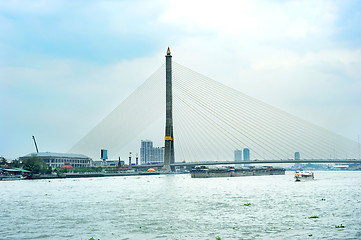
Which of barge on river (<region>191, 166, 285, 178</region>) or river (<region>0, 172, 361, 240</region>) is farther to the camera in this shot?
barge on river (<region>191, 166, 285, 178</region>)

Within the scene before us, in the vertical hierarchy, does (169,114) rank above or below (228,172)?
above

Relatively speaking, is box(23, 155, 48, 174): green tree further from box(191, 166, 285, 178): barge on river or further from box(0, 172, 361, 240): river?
box(0, 172, 361, 240): river

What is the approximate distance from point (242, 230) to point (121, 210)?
14.3 meters

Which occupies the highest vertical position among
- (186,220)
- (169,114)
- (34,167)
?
(169,114)

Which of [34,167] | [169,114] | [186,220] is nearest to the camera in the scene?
[186,220]

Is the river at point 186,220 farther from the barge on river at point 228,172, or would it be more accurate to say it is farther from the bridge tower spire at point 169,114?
the barge on river at point 228,172

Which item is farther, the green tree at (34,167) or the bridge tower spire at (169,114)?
the green tree at (34,167)

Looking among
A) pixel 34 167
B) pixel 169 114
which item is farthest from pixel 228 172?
pixel 34 167

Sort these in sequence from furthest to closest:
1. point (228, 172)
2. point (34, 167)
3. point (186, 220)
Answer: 1. point (228, 172)
2. point (34, 167)
3. point (186, 220)

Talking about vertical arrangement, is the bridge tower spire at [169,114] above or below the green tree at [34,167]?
above

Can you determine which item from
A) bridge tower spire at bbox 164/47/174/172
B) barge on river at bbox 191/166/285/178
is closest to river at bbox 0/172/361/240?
bridge tower spire at bbox 164/47/174/172

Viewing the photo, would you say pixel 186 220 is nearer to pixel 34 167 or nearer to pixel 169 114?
pixel 169 114

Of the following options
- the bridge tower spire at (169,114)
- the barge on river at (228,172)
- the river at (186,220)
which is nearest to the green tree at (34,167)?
the bridge tower spire at (169,114)

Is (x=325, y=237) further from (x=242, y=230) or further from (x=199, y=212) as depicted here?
(x=199, y=212)
